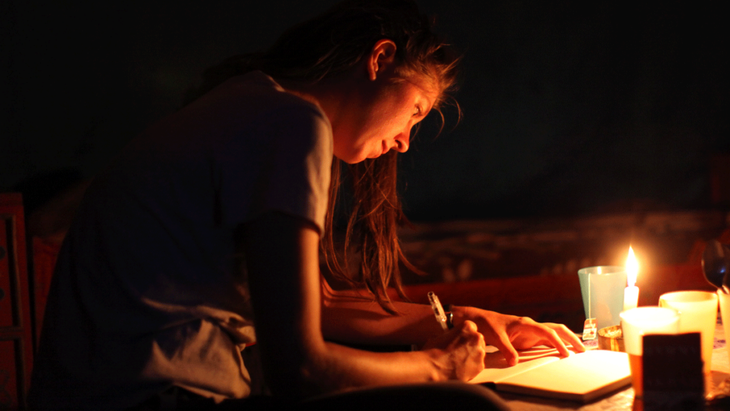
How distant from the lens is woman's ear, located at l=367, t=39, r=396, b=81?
99cm

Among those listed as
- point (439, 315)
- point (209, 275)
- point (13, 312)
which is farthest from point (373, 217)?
point (13, 312)

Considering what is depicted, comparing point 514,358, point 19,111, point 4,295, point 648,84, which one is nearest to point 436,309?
point 514,358

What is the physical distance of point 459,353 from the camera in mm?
810

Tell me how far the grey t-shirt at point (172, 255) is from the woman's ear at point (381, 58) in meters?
0.33

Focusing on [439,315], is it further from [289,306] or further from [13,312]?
[13,312]

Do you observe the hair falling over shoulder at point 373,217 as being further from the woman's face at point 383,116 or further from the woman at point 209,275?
the woman at point 209,275

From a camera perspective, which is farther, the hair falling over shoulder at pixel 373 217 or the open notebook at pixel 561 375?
the hair falling over shoulder at pixel 373 217

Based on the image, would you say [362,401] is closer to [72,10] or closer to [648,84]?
[72,10]

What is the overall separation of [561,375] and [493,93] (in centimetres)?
256

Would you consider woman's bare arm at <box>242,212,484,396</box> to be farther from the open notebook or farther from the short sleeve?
the open notebook

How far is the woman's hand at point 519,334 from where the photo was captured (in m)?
0.95

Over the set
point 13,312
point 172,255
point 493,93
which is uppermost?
point 493,93

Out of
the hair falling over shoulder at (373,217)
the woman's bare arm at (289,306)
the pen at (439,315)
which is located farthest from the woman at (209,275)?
the hair falling over shoulder at (373,217)

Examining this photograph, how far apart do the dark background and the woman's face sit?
1.88 metres
